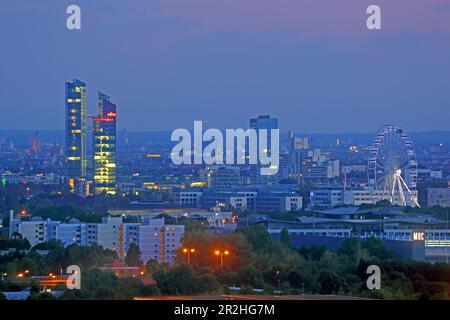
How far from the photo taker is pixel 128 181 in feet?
72.2

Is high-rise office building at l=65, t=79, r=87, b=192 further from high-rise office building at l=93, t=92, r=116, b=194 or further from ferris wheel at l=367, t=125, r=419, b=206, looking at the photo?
ferris wheel at l=367, t=125, r=419, b=206

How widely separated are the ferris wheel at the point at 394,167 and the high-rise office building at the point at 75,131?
4.04 meters

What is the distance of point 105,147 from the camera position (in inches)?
766

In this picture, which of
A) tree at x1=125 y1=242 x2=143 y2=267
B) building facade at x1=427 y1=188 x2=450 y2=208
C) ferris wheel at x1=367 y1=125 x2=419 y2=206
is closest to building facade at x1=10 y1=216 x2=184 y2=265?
tree at x1=125 y1=242 x2=143 y2=267

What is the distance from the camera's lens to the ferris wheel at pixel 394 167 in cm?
2033

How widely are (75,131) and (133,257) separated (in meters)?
4.45

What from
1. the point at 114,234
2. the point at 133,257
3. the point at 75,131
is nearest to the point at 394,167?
the point at 75,131

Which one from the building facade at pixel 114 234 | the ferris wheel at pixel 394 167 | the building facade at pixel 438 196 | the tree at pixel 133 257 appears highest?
the ferris wheel at pixel 394 167

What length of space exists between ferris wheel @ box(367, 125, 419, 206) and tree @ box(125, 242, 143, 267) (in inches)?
188

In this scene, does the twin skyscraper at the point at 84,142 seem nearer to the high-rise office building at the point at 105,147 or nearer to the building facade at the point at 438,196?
the high-rise office building at the point at 105,147

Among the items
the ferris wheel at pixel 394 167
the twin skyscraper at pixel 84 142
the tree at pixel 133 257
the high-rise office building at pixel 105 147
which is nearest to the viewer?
the tree at pixel 133 257

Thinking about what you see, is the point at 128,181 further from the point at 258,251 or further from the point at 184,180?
the point at 258,251

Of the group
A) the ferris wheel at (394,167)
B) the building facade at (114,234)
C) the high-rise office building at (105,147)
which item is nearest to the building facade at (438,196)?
the ferris wheel at (394,167)
